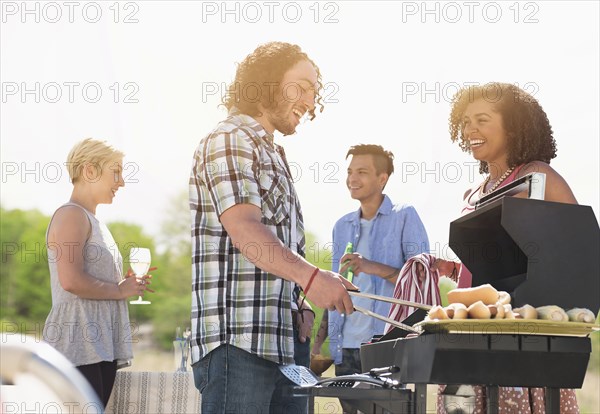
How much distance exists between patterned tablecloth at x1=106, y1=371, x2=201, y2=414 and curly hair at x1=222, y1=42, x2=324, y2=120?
169cm

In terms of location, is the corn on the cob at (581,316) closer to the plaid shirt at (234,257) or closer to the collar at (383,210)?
the plaid shirt at (234,257)

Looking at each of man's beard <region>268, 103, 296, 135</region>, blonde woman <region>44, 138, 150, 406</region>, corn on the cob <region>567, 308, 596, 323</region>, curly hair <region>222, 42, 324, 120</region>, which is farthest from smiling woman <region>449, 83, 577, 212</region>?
blonde woman <region>44, 138, 150, 406</region>

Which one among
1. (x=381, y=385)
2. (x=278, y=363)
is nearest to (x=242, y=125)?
(x=278, y=363)

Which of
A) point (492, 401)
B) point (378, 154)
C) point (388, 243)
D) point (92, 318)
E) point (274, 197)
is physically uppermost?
point (378, 154)

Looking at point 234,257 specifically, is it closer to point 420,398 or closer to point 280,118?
point 280,118

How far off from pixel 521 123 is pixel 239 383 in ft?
4.97

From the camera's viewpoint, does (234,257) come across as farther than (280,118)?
No

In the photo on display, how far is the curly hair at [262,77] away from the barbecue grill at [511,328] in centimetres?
78

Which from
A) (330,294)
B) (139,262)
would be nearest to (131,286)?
(139,262)

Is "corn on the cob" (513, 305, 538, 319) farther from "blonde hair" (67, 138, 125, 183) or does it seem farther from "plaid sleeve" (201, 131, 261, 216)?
"blonde hair" (67, 138, 125, 183)

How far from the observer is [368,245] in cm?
506

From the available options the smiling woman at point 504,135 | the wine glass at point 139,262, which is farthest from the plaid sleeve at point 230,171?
the wine glass at point 139,262

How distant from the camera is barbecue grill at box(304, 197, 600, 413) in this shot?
207 centimetres

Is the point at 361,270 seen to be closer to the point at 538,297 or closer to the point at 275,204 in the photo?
the point at 275,204
